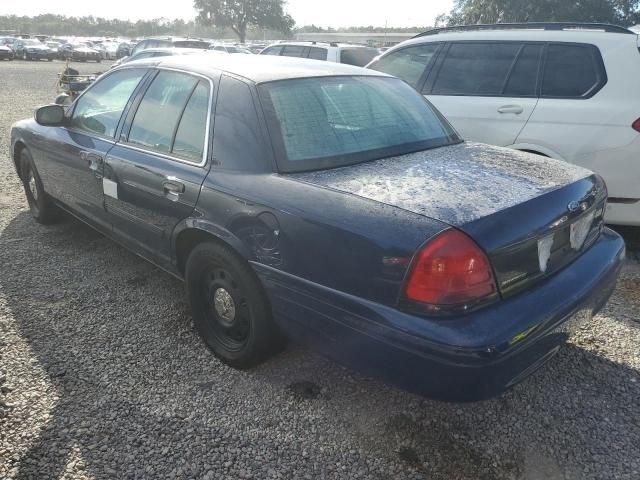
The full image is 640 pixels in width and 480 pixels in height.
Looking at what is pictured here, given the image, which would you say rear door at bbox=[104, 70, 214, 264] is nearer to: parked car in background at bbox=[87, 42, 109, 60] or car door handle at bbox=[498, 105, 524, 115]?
car door handle at bbox=[498, 105, 524, 115]

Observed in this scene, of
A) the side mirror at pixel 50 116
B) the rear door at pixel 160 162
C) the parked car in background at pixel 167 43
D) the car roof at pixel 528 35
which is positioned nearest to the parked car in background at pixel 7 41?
the parked car in background at pixel 167 43

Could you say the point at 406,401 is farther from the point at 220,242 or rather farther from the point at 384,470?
the point at 220,242

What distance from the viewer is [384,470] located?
212 centimetres

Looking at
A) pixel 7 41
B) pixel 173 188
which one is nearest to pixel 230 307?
pixel 173 188

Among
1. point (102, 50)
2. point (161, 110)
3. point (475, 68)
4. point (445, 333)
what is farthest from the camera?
point (102, 50)

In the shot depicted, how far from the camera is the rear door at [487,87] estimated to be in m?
4.35

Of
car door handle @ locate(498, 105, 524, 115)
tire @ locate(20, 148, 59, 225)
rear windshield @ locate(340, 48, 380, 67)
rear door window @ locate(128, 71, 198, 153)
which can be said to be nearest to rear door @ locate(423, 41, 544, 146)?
car door handle @ locate(498, 105, 524, 115)

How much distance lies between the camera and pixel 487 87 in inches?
180

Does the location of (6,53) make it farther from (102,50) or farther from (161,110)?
(161,110)

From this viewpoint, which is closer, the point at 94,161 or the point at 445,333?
the point at 445,333

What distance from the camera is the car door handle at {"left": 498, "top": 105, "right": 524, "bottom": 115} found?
4309 mm

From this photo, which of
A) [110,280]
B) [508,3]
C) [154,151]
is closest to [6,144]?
[110,280]

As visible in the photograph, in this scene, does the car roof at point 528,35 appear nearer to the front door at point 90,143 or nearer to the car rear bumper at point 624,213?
the car rear bumper at point 624,213

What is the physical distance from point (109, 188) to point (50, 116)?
1.06 metres
